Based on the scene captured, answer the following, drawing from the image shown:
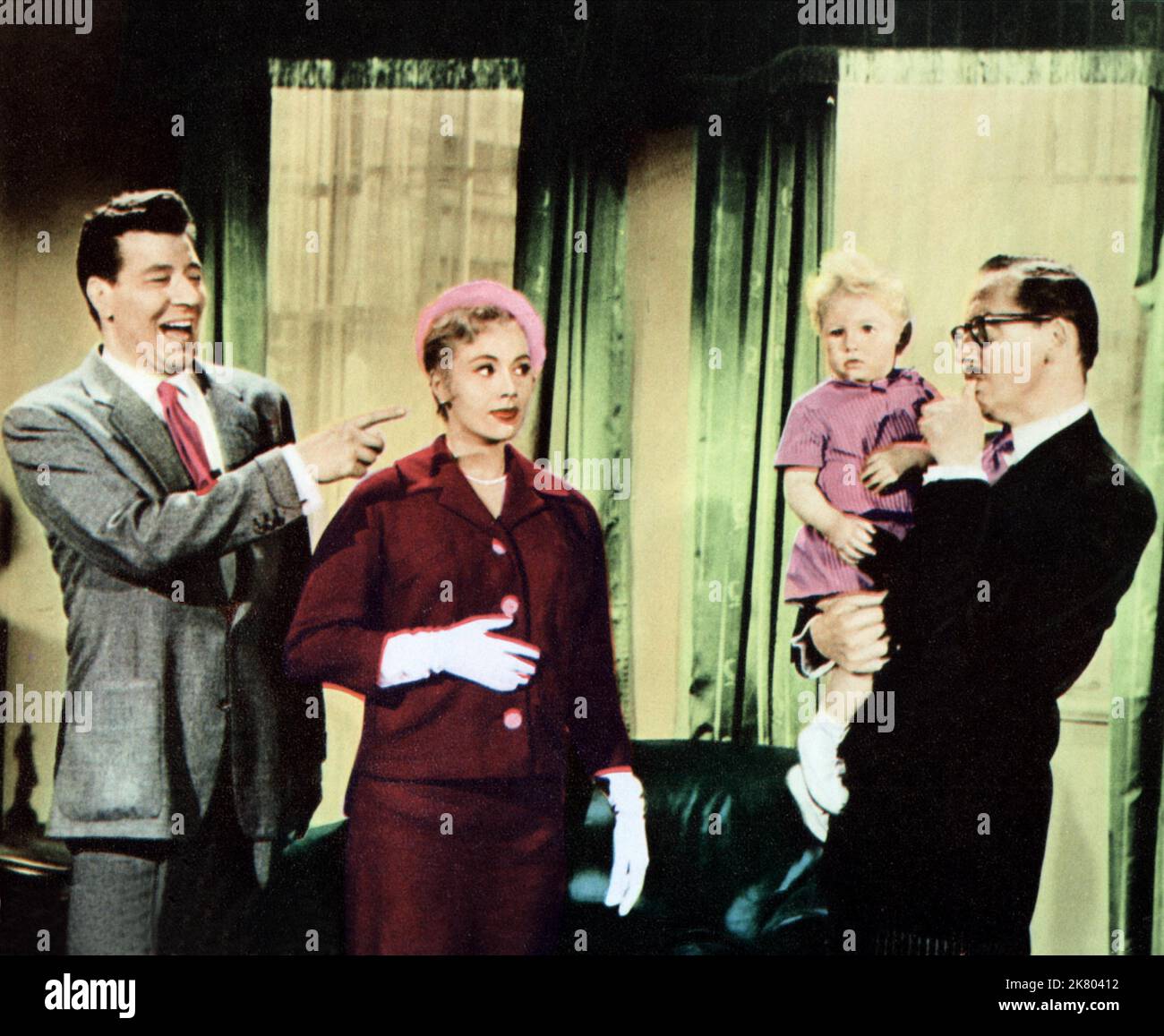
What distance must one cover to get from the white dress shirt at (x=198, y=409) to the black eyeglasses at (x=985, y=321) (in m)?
1.97

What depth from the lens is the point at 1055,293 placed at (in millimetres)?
3838

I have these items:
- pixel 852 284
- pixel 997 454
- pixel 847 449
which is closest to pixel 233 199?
pixel 852 284

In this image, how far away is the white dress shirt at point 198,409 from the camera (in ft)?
11.9

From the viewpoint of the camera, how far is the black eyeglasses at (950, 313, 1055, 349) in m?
3.82

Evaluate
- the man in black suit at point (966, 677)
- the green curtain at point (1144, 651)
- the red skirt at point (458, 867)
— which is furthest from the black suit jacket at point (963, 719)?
the red skirt at point (458, 867)

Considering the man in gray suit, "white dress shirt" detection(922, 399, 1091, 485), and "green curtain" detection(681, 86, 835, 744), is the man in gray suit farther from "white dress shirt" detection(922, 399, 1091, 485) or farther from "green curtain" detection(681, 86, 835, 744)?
Result: "white dress shirt" detection(922, 399, 1091, 485)

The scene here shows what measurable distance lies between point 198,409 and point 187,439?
0.11 meters

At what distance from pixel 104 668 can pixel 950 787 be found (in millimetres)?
2479

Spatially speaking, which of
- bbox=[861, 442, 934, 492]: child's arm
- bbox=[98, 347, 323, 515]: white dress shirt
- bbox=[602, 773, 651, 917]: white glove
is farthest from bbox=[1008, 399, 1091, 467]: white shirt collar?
bbox=[98, 347, 323, 515]: white dress shirt

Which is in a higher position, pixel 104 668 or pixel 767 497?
pixel 767 497

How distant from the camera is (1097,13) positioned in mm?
3896

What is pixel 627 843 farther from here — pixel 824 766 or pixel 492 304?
pixel 492 304
